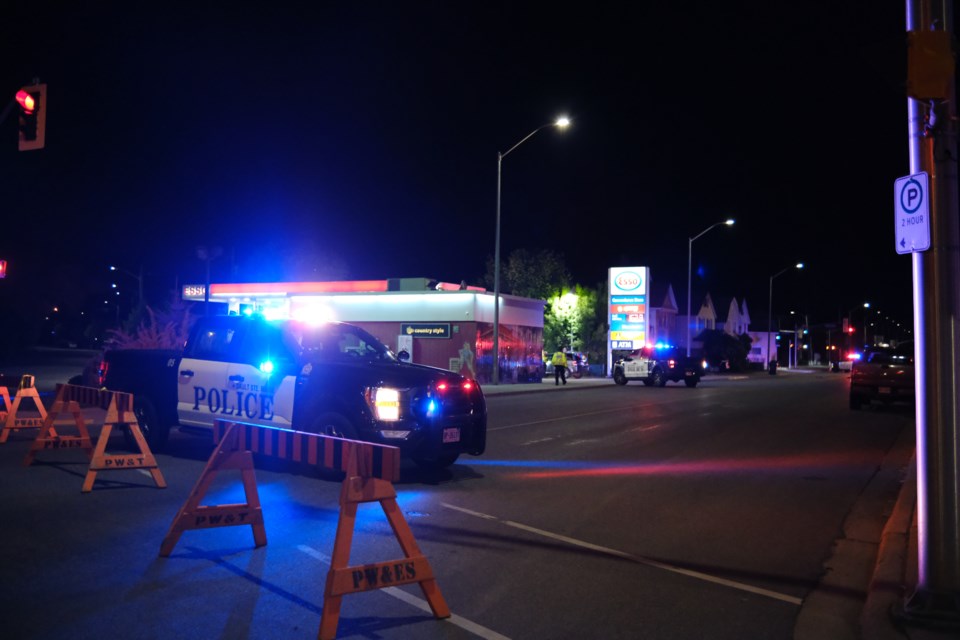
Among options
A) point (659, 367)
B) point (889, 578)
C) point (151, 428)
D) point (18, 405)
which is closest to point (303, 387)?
point (151, 428)

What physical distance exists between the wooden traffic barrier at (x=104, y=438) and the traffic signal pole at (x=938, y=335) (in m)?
7.83

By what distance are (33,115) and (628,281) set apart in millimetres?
38201

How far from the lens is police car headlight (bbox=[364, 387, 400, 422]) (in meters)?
9.54

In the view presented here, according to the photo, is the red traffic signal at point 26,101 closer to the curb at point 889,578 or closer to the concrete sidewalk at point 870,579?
the concrete sidewalk at point 870,579

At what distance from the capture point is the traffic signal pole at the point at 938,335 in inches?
196

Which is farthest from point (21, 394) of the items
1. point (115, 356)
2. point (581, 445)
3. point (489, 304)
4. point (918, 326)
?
point (489, 304)

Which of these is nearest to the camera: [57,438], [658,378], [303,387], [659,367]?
[303,387]

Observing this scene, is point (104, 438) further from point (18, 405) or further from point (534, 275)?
point (534, 275)

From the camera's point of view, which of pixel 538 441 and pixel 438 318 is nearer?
pixel 538 441

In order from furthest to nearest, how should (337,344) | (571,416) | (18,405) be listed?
(571,416) → (18,405) → (337,344)

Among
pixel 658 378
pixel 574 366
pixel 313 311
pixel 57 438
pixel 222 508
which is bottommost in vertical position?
pixel 222 508

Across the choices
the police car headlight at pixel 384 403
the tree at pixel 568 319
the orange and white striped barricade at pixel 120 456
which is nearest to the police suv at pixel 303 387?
the police car headlight at pixel 384 403

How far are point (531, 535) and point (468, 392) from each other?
10.3 ft

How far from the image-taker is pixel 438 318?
3462 centimetres
